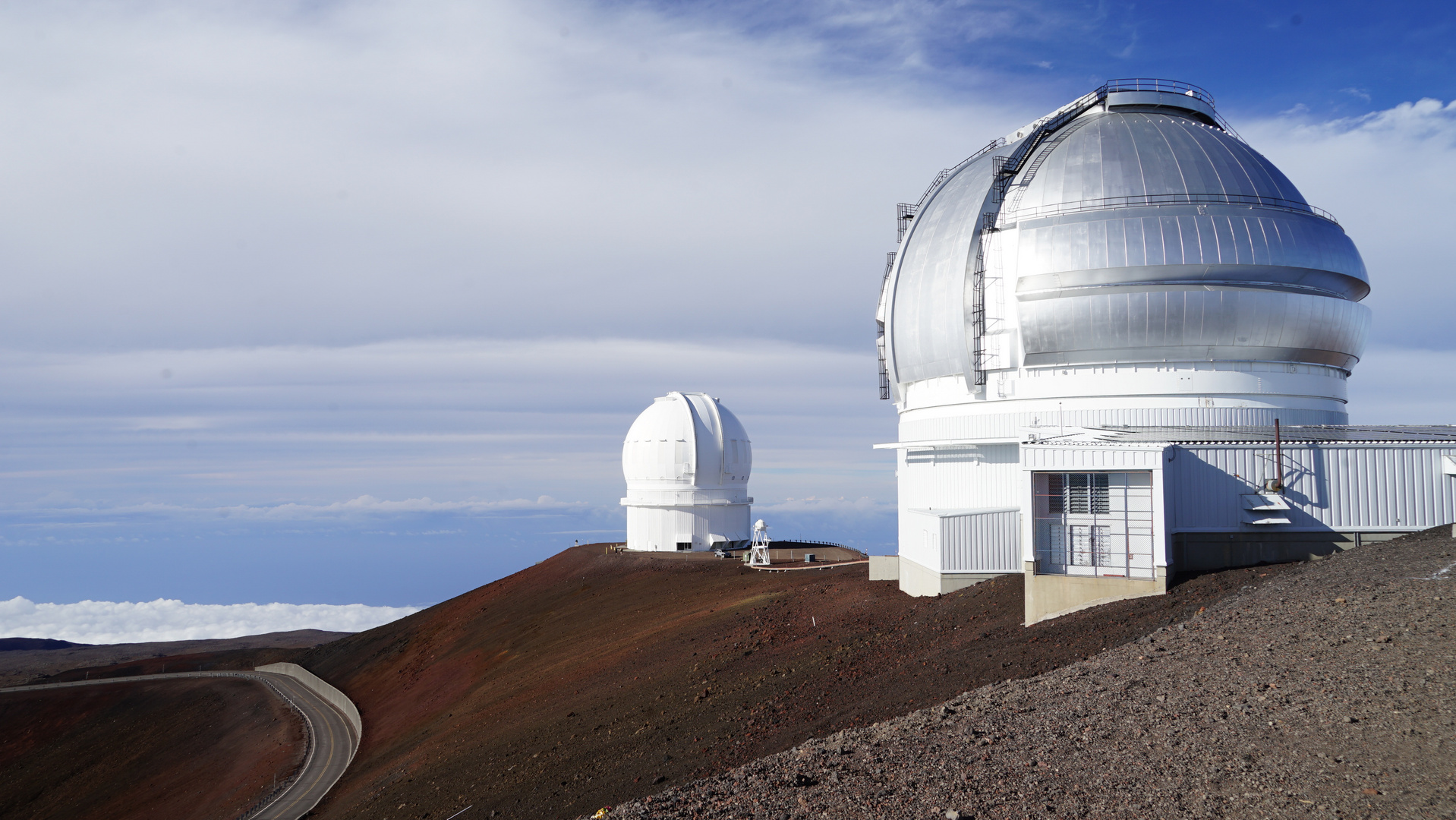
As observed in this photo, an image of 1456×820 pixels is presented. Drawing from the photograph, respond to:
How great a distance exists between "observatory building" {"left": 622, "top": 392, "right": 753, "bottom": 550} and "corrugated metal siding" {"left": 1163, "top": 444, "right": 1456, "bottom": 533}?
88.1ft

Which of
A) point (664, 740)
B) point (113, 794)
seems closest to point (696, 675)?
point (664, 740)

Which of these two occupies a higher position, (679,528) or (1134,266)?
(1134,266)

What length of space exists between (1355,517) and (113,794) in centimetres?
3358

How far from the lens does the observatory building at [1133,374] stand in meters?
17.0

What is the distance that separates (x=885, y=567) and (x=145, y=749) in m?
25.4

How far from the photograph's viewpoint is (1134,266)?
20.4m

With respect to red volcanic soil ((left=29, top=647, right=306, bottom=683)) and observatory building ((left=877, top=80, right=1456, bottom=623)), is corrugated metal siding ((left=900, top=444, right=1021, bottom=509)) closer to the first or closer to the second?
observatory building ((left=877, top=80, right=1456, bottom=623))

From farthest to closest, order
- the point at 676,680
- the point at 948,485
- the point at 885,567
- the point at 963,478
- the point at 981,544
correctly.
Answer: the point at 885,567, the point at 948,485, the point at 963,478, the point at 981,544, the point at 676,680

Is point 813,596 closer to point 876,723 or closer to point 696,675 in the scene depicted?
point 696,675

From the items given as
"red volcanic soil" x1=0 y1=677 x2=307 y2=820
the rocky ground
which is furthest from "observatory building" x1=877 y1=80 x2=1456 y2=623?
"red volcanic soil" x1=0 y1=677 x2=307 y2=820

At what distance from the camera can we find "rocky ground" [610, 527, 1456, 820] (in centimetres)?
750

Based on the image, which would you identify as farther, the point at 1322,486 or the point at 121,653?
the point at 121,653

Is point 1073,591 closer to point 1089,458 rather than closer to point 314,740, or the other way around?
point 1089,458

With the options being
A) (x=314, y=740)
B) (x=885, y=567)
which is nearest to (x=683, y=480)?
(x=885, y=567)
